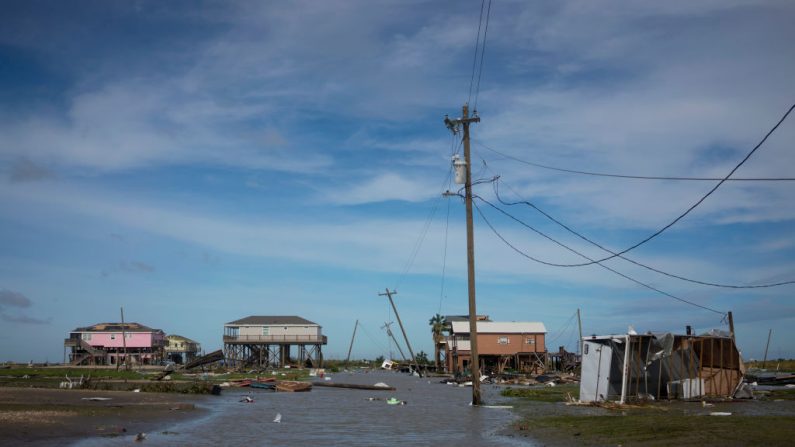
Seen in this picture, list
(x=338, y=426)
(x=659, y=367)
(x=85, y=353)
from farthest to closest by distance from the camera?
(x=85, y=353), (x=659, y=367), (x=338, y=426)

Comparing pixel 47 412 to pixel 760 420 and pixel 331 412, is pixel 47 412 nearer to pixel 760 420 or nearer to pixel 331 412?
pixel 331 412

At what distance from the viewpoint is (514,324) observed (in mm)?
83625

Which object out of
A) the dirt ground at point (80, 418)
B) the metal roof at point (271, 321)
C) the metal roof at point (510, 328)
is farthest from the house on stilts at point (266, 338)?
the dirt ground at point (80, 418)

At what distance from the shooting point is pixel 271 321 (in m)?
97.6

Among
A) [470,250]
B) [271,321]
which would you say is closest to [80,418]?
[470,250]

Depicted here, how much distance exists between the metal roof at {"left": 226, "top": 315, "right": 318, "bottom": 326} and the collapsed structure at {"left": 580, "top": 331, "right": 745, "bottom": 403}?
75028mm

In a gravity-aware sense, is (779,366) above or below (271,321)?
below

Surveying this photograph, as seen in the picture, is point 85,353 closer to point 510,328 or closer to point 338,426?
point 510,328

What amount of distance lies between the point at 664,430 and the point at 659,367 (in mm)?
11738

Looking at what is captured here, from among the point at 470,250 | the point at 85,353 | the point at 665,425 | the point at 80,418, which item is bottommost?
the point at 85,353

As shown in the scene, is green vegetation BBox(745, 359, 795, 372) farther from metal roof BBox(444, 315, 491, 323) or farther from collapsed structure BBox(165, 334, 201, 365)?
collapsed structure BBox(165, 334, 201, 365)

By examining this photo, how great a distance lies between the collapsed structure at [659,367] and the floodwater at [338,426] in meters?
4.09

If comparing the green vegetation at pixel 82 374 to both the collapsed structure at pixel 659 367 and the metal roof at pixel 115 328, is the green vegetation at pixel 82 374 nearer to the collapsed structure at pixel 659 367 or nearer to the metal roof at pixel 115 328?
the metal roof at pixel 115 328

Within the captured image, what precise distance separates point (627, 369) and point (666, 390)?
3.78 meters
